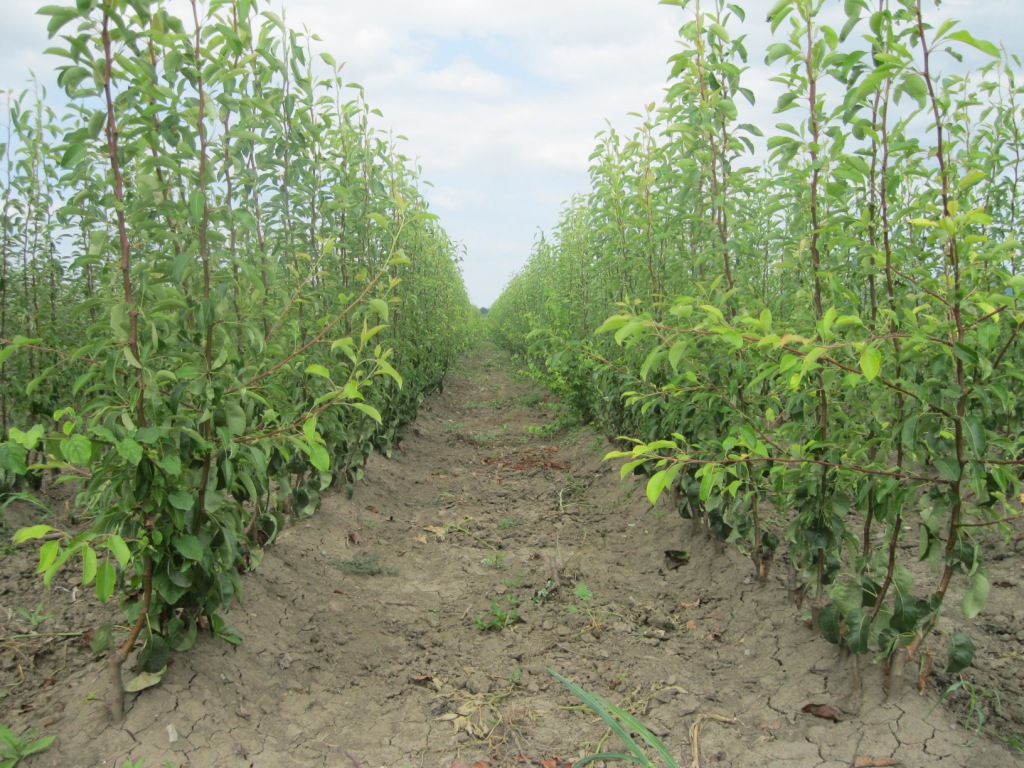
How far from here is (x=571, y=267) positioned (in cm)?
827

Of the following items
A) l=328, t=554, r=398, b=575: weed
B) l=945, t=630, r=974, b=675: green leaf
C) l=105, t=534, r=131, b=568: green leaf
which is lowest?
l=328, t=554, r=398, b=575: weed

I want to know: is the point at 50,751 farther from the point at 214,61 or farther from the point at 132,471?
the point at 214,61

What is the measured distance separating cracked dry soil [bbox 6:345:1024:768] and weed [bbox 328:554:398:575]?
2 cm

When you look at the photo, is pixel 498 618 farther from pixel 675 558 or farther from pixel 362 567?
pixel 675 558

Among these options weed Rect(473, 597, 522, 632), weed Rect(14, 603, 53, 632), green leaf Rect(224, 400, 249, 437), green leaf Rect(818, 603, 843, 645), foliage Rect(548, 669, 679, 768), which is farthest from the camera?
weed Rect(473, 597, 522, 632)

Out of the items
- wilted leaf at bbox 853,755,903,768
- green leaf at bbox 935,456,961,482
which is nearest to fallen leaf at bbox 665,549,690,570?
wilted leaf at bbox 853,755,903,768

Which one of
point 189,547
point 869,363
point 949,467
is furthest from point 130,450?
point 949,467

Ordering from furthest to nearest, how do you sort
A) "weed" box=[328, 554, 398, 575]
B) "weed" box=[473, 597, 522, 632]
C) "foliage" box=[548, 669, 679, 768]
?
"weed" box=[328, 554, 398, 575] < "weed" box=[473, 597, 522, 632] < "foliage" box=[548, 669, 679, 768]

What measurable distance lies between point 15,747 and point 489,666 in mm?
1775

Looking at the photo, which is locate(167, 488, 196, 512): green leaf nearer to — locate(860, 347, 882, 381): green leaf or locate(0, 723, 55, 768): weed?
locate(0, 723, 55, 768): weed

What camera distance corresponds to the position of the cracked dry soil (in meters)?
2.48

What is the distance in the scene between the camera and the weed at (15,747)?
2.21 m

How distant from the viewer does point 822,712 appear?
2623 millimetres

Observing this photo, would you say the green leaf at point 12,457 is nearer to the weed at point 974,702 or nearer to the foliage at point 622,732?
the foliage at point 622,732
